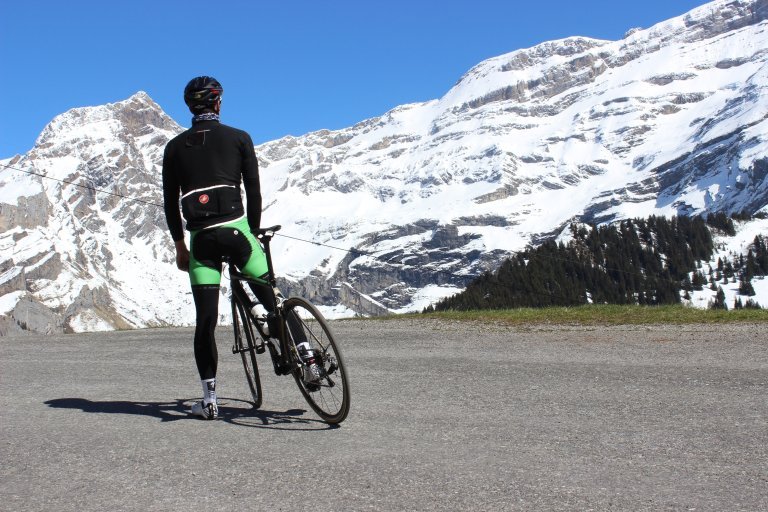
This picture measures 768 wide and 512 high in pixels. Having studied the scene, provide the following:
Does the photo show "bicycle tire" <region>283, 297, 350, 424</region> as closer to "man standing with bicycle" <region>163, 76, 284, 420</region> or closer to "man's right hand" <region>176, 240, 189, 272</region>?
"man standing with bicycle" <region>163, 76, 284, 420</region>

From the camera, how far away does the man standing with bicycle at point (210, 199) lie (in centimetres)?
802

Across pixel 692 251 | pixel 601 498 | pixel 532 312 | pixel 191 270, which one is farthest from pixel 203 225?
pixel 692 251

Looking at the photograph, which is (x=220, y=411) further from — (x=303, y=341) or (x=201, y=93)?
(x=201, y=93)

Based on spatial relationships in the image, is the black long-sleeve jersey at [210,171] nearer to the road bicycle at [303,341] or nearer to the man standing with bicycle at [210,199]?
the man standing with bicycle at [210,199]

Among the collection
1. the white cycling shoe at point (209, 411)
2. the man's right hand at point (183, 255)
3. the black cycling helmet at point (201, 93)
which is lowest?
the white cycling shoe at point (209, 411)

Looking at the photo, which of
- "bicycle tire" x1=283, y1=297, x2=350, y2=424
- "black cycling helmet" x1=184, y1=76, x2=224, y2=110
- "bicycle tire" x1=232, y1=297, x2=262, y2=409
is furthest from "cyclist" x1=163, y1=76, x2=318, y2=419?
"bicycle tire" x1=232, y1=297, x2=262, y2=409

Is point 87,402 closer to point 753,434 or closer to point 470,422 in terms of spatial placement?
point 470,422

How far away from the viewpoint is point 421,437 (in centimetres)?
736

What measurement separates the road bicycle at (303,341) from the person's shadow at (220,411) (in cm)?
28

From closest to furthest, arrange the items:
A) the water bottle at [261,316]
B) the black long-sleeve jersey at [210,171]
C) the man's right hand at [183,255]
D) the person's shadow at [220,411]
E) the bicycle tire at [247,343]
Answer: the black long-sleeve jersey at [210,171] < the person's shadow at [220,411] < the man's right hand at [183,255] < the water bottle at [261,316] < the bicycle tire at [247,343]

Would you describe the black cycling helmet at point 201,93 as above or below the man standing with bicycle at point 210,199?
above

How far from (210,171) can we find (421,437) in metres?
3.29

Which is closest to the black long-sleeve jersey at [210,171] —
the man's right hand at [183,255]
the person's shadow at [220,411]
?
the man's right hand at [183,255]

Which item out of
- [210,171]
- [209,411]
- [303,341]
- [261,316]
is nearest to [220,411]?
[209,411]
